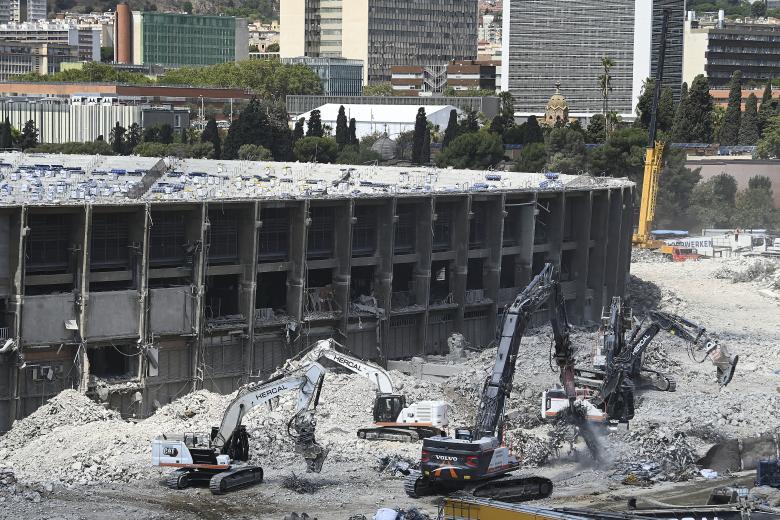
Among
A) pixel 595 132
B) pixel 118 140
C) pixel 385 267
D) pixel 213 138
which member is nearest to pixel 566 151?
pixel 595 132

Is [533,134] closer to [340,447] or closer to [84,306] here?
[84,306]

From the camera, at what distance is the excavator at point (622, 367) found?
210 feet

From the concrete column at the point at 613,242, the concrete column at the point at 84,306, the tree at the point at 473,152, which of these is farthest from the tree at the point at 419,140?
the concrete column at the point at 84,306

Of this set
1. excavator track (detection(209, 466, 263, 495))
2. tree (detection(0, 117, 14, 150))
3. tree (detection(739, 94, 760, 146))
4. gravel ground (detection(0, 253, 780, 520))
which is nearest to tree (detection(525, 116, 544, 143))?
tree (detection(739, 94, 760, 146))

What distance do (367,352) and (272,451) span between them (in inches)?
809

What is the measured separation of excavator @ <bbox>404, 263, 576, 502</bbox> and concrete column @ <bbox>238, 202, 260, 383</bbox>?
61.9 ft

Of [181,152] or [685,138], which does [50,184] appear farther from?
[685,138]

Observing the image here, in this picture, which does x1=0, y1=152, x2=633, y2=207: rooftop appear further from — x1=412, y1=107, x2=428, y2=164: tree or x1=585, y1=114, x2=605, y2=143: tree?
x1=585, y1=114, x2=605, y2=143: tree

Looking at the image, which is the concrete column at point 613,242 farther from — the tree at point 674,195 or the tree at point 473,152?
the tree at point 473,152

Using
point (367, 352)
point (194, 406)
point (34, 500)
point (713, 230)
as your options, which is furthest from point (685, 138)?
point (34, 500)

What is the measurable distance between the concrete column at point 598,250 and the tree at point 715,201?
2400 inches

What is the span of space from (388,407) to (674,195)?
101 m

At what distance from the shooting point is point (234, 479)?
53938 mm

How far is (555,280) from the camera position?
60.9m
